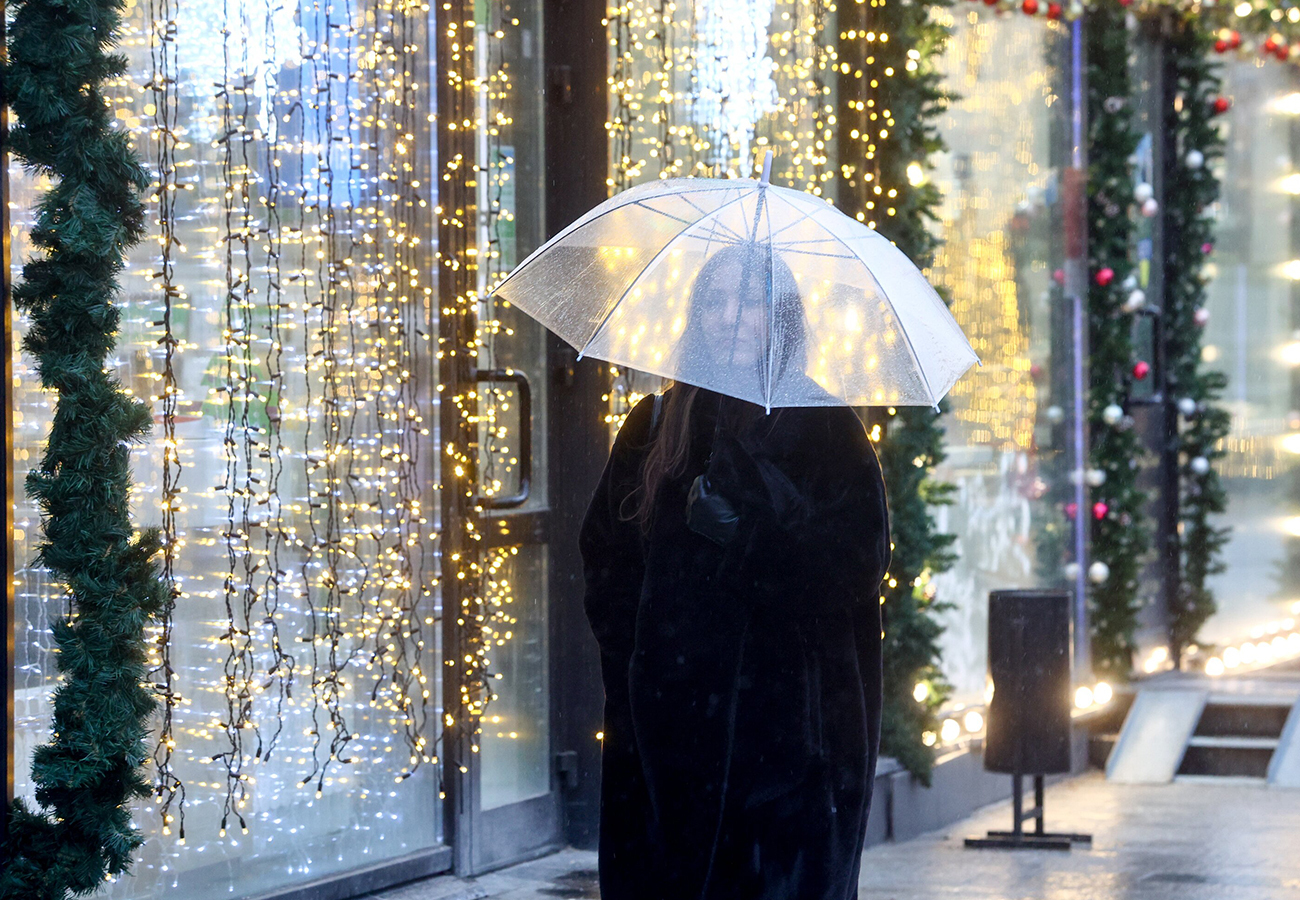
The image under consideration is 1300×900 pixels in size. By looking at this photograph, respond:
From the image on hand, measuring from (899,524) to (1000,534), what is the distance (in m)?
1.39

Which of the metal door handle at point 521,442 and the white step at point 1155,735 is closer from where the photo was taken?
the metal door handle at point 521,442

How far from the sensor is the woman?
2.86m

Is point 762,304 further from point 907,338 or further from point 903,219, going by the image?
point 903,219

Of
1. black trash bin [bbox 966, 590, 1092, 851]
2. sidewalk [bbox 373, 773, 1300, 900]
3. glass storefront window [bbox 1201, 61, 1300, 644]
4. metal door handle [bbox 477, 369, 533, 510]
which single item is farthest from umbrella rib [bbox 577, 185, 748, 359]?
glass storefront window [bbox 1201, 61, 1300, 644]

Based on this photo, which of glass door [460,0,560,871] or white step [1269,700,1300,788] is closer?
glass door [460,0,560,871]

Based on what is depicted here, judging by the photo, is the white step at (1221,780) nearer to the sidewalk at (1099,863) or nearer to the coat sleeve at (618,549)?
the sidewalk at (1099,863)

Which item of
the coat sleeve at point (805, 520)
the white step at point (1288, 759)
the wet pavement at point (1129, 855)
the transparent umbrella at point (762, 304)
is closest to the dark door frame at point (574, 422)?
the wet pavement at point (1129, 855)

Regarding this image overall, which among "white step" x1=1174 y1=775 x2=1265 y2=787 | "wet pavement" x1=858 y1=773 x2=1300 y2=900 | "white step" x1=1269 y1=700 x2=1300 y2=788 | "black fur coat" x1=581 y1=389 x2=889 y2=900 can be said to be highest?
"black fur coat" x1=581 y1=389 x2=889 y2=900

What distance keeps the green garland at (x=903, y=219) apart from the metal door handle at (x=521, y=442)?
1681mm

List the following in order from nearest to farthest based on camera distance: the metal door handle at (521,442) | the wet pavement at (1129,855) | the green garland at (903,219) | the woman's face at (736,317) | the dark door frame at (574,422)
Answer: the woman's face at (736,317) < the metal door handle at (521,442) < the wet pavement at (1129,855) < the dark door frame at (574,422) < the green garland at (903,219)

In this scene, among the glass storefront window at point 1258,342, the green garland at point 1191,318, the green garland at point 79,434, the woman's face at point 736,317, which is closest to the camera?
the woman's face at point 736,317

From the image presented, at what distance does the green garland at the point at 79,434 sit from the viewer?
3.68 metres

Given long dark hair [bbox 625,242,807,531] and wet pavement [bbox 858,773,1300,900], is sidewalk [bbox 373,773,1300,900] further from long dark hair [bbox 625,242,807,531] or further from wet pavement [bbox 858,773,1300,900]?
long dark hair [bbox 625,242,807,531]

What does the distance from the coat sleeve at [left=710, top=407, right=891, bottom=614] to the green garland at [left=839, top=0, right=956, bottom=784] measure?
3437mm
